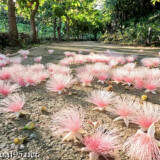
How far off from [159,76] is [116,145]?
1.25 meters

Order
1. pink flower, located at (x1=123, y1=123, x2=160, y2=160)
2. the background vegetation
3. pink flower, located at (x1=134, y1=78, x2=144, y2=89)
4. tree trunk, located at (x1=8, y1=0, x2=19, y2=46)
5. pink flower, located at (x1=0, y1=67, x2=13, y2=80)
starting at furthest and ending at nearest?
the background vegetation → tree trunk, located at (x1=8, y1=0, x2=19, y2=46) → pink flower, located at (x1=0, y1=67, x2=13, y2=80) → pink flower, located at (x1=134, y1=78, x2=144, y2=89) → pink flower, located at (x1=123, y1=123, x2=160, y2=160)

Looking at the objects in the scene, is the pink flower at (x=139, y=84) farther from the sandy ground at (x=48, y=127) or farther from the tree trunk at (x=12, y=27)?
the tree trunk at (x=12, y=27)

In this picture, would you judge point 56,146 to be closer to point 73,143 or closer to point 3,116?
point 73,143

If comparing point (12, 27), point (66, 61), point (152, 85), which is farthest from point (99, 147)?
point (12, 27)

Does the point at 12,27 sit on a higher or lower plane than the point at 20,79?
higher

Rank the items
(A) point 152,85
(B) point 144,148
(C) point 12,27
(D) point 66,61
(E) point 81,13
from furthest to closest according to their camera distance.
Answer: (E) point 81,13, (C) point 12,27, (D) point 66,61, (A) point 152,85, (B) point 144,148

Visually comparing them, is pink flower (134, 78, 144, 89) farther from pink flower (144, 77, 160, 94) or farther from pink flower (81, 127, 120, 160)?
pink flower (81, 127, 120, 160)

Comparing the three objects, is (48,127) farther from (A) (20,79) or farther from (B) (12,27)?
(B) (12,27)

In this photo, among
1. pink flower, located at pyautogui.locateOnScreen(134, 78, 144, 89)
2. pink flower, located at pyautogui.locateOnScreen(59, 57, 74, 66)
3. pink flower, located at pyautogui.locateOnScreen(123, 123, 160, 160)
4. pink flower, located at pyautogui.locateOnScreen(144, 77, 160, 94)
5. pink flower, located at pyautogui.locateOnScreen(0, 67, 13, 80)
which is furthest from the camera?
pink flower, located at pyautogui.locateOnScreen(59, 57, 74, 66)

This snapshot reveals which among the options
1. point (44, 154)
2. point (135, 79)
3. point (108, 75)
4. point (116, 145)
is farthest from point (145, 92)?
point (44, 154)

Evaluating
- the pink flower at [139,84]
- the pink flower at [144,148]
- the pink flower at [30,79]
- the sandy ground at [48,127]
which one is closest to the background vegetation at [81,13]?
the pink flower at [139,84]

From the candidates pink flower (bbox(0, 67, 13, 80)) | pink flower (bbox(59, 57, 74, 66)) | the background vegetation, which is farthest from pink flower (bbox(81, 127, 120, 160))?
the background vegetation

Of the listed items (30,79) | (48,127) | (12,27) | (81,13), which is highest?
(81,13)

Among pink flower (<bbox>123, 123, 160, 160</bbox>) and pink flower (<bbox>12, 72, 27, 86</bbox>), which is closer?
pink flower (<bbox>123, 123, 160, 160</bbox>)
